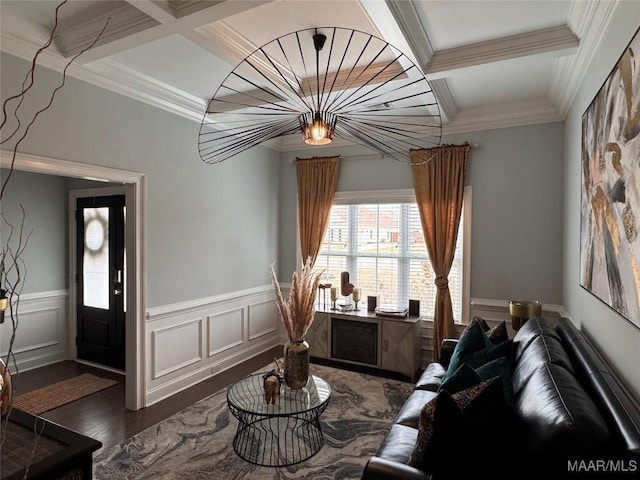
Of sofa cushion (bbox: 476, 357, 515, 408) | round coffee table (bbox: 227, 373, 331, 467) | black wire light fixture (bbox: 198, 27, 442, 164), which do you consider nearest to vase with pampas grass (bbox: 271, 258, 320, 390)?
round coffee table (bbox: 227, 373, 331, 467)

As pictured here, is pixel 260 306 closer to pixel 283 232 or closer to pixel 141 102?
pixel 283 232

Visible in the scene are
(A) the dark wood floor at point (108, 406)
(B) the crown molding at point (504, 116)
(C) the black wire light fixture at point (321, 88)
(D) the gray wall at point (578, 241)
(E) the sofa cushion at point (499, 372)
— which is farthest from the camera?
(B) the crown molding at point (504, 116)

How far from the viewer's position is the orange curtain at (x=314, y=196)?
16.0 feet

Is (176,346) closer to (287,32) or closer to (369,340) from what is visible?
(369,340)

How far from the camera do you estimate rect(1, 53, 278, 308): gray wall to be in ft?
9.30

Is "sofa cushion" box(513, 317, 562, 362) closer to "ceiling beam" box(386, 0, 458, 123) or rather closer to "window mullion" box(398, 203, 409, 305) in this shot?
"window mullion" box(398, 203, 409, 305)

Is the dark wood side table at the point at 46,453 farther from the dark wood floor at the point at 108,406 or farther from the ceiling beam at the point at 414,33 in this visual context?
the ceiling beam at the point at 414,33

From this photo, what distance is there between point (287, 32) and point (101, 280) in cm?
360

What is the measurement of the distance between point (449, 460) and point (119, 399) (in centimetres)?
325

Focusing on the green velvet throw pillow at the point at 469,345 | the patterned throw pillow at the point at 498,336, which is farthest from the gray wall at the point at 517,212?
the green velvet throw pillow at the point at 469,345

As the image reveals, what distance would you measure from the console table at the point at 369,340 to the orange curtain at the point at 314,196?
2.92ft

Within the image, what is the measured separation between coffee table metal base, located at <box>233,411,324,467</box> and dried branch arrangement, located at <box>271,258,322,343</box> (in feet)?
1.95

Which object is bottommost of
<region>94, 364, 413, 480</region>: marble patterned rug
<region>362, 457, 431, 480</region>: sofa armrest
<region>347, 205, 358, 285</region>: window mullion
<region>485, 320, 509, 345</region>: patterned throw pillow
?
<region>94, 364, 413, 480</region>: marble patterned rug

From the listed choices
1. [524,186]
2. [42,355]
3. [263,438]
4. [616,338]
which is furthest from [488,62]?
[42,355]
